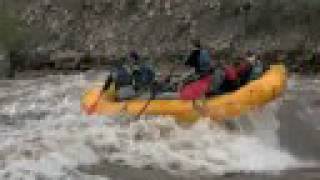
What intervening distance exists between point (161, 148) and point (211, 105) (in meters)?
1.20

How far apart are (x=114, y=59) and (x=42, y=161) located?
35.4ft

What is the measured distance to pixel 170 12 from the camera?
24.0 metres

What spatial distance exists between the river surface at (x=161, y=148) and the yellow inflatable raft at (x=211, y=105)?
0.15m

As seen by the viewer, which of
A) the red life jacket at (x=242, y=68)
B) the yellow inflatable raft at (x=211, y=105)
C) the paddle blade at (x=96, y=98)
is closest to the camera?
the yellow inflatable raft at (x=211, y=105)

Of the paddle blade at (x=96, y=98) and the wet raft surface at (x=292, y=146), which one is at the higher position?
the paddle blade at (x=96, y=98)

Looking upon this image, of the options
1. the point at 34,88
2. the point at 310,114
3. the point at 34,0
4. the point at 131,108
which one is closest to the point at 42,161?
the point at 131,108

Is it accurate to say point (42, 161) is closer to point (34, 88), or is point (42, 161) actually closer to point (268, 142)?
point (268, 142)

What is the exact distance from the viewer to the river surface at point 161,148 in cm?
1144

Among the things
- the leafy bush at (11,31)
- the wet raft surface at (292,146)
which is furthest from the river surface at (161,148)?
the leafy bush at (11,31)

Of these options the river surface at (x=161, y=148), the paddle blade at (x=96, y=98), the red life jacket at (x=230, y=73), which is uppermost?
the red life jacket at (x=230, y=73)

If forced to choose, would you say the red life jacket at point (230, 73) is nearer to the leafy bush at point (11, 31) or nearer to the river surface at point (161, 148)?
the river surface at point (161, 148)

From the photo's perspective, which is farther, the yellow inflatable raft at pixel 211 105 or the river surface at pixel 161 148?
the yellow inflatable raft at pixel 211 105

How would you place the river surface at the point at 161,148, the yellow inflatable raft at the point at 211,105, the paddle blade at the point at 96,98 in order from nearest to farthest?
the river surface at the point at 161,148
the yellow inflatable raft at the point at 211,105
the paddle blade at the point at 96,98

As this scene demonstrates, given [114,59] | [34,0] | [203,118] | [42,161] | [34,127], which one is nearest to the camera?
[42,161]
